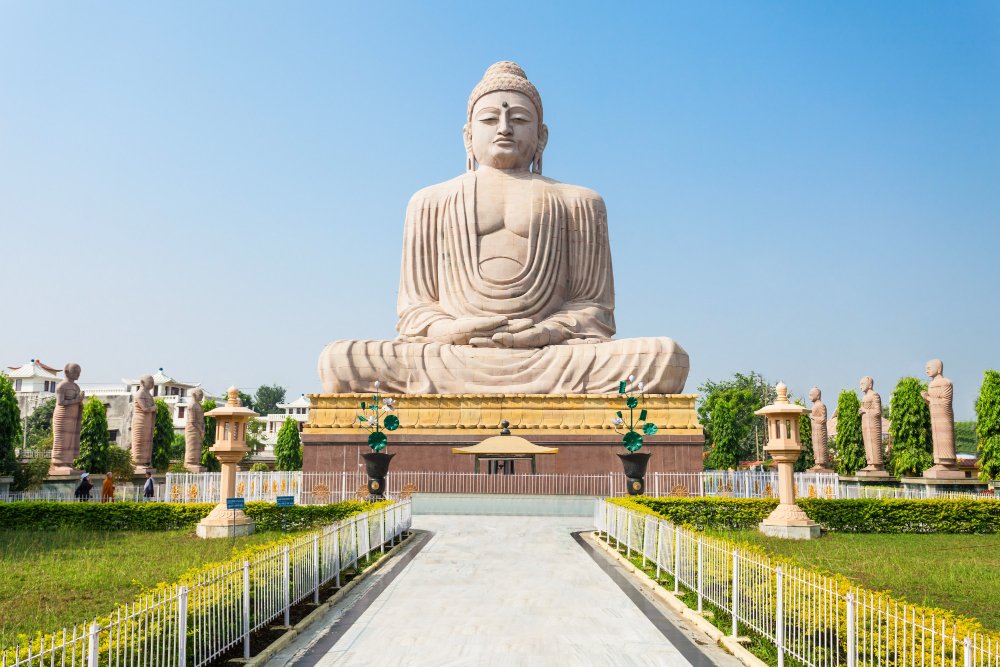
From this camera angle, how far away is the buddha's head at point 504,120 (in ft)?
81.4

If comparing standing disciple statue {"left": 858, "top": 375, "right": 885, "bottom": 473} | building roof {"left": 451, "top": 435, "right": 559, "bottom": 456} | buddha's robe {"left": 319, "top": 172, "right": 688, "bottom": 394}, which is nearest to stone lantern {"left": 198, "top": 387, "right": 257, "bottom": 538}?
building roof {"left": 451, "top": 435, "right": 559, "bottom": 456}

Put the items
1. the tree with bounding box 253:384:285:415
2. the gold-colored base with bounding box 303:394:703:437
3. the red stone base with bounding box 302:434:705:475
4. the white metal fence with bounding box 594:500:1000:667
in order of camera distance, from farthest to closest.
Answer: the tree with bounding box 253:384:285:415 < the gold-colored base with bounding box 303:394:703:437 < the red stone base with bounding box 302:434:705:475 < the white metal fence with bounding box 594:500:1000:667

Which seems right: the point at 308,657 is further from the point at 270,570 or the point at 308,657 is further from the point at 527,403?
the point at 527,403

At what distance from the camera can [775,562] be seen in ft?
19.4

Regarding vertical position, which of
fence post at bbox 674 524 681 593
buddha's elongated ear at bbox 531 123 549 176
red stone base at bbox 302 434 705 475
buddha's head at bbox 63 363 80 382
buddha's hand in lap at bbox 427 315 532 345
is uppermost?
buddha's elongated ear at bbox 531 123 549 176

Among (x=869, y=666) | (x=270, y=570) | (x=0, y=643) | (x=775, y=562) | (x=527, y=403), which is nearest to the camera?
(x=869, y=666)

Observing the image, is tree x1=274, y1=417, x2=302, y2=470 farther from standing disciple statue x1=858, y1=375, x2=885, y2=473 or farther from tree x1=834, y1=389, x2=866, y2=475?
standing disciple statue x1=858, y1=375, x2=885, y2=473

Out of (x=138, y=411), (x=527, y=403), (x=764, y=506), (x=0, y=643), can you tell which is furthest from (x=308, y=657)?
(x=138, y=411)

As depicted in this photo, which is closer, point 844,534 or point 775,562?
point 775,562

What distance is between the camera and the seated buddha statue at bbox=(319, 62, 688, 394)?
21859mm

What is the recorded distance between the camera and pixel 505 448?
18969 mm

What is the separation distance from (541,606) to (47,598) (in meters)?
4.27

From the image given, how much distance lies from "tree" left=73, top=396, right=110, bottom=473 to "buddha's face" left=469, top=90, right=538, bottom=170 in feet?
48.9

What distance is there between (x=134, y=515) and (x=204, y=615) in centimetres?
951
